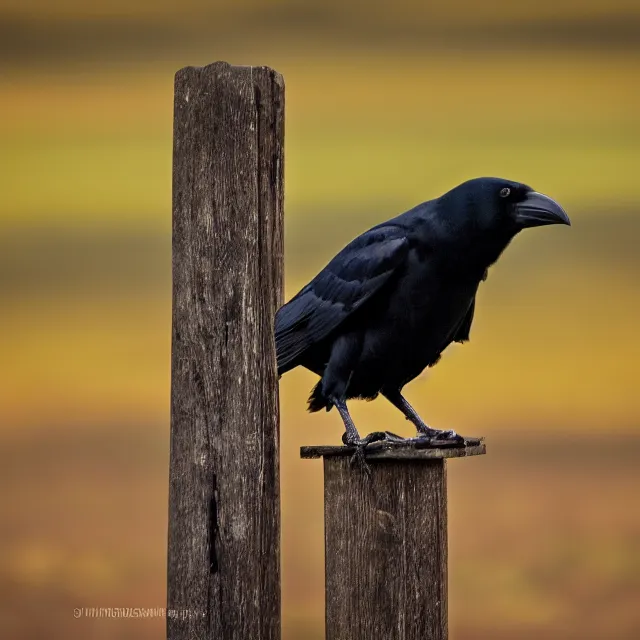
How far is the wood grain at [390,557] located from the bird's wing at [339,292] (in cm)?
86

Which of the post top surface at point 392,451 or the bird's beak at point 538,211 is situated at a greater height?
the bird's beak at point 538,211

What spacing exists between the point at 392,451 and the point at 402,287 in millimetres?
907

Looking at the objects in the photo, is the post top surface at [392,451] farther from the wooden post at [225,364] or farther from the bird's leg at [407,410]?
the bird's leg at [407,410]

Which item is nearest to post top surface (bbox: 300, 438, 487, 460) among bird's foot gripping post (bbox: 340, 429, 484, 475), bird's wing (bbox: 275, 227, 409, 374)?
bird's foot gripping post (bbox: 340, 429, 484, 475)

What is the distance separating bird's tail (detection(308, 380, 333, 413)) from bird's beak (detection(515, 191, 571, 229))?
1164mm

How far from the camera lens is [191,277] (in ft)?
12.2

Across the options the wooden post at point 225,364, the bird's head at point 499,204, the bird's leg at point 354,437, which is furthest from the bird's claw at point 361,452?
the bird's head at point 499,204

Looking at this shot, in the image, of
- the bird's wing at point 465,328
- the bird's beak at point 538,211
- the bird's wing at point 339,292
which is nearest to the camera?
the bird's beak at point 538,211

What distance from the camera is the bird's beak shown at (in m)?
4.54

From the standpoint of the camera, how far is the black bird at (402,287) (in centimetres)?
462

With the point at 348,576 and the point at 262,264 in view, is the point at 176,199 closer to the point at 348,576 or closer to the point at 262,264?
the point at 262,264

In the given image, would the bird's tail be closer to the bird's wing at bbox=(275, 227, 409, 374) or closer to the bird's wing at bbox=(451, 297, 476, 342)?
the bird's wing at bbox=(275, 227, 409, 374)

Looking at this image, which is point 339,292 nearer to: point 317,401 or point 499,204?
point 317,401

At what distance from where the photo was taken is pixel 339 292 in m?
4.70
